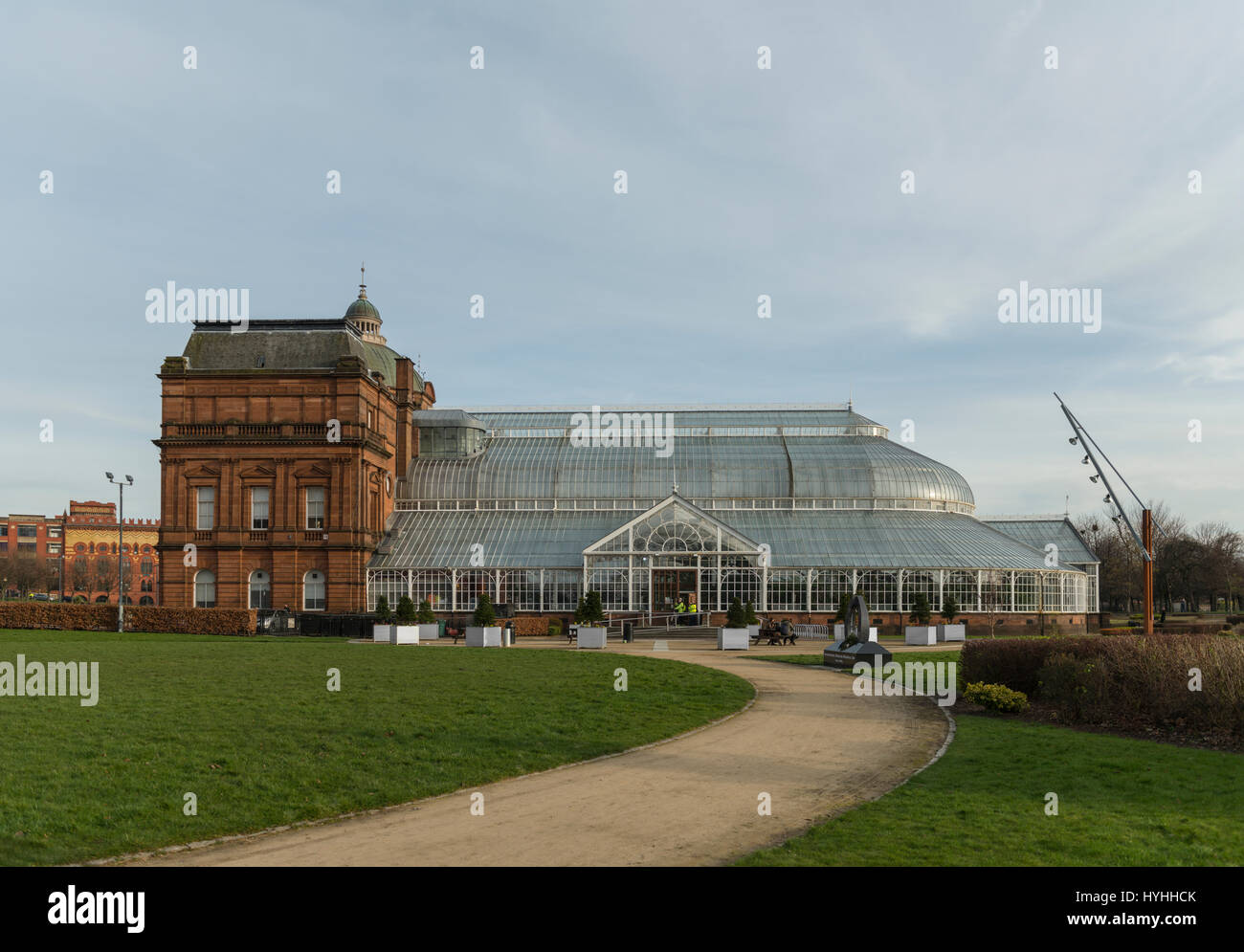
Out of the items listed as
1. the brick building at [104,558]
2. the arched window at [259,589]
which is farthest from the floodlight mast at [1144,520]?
the brick building at [104,558]

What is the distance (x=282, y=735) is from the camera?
1689 centimetres

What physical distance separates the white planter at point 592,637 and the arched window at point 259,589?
84.6 ft

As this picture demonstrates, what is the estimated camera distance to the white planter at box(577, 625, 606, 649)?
42688mm

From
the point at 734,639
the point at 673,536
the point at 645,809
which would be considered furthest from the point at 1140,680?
the point at 673,536

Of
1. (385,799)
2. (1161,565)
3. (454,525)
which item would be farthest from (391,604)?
(1161,565)

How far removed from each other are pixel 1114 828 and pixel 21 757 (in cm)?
1544

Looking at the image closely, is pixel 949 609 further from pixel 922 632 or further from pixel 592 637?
pixel 592 637

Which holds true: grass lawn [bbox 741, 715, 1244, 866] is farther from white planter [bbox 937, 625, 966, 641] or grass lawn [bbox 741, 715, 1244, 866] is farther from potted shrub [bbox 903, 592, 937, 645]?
white planter [bbox 937, 625, 966, 641]

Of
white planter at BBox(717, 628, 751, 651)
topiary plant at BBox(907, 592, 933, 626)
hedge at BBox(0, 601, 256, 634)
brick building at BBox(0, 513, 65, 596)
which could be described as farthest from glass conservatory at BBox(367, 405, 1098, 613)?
brick building at BBox(0, 513, 65, 596)

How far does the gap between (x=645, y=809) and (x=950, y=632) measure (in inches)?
1502

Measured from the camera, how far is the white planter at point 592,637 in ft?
140
